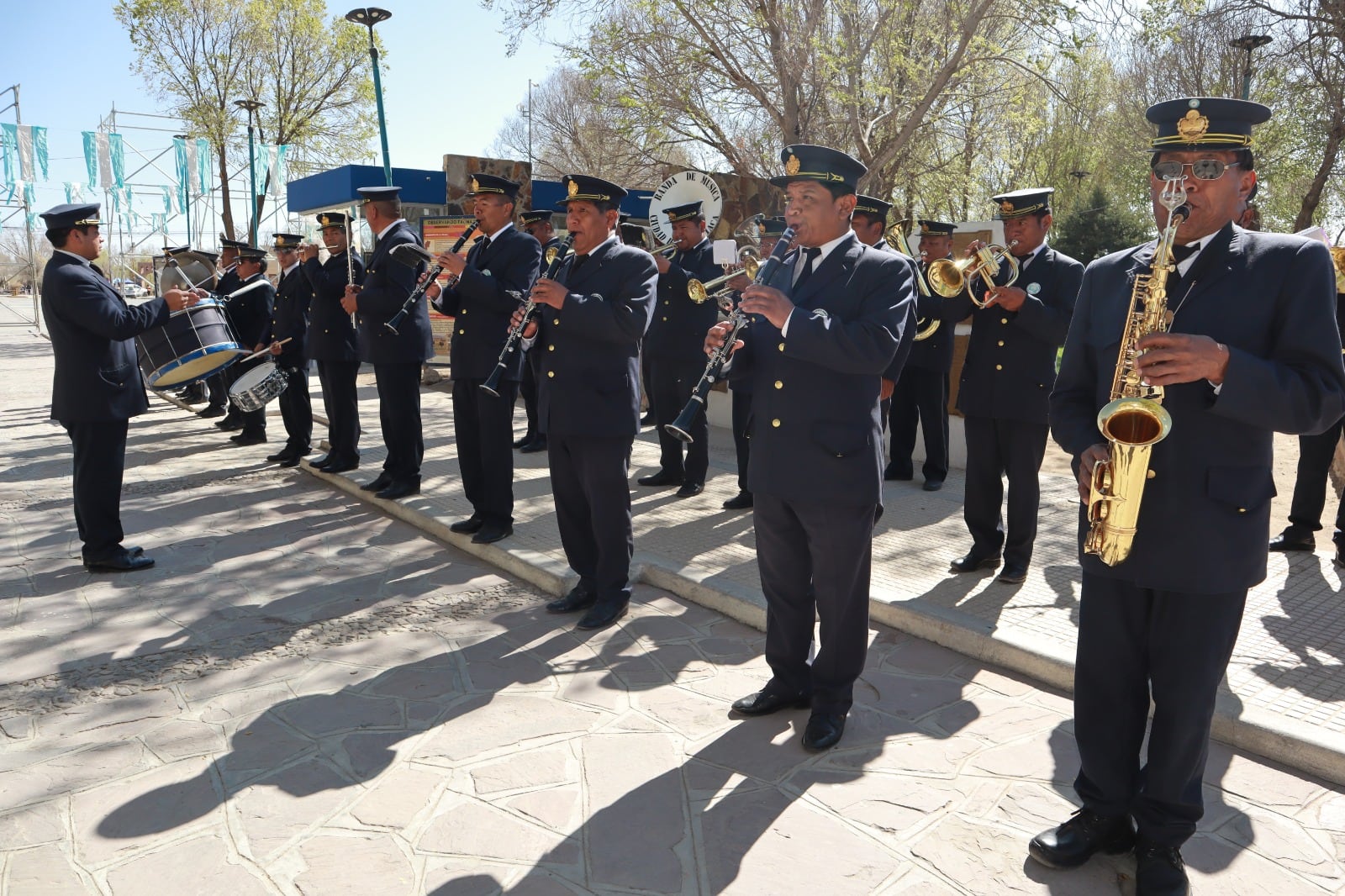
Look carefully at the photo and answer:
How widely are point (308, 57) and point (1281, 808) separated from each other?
3304 centimetres

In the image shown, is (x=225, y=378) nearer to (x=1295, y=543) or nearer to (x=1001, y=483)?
(x=1001, y=483)

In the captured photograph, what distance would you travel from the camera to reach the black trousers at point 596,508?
5.26 meters

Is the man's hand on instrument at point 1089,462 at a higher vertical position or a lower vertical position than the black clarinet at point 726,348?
lower

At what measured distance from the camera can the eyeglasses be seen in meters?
2.74

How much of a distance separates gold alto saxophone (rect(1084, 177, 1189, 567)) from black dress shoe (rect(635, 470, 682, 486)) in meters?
5.72

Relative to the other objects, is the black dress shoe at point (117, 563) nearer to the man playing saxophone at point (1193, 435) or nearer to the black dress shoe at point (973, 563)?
the black dress shoe at point (973, 563)

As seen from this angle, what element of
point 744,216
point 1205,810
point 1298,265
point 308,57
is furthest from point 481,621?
point 308,57

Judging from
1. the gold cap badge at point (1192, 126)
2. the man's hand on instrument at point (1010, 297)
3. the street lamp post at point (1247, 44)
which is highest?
the street lamp post at point (1247, 44)

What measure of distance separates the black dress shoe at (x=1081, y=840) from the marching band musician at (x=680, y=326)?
5.28 meters

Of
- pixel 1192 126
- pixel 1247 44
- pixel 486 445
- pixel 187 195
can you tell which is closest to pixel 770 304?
pixel 1192 126

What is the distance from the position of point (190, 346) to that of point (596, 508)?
5.38 metres

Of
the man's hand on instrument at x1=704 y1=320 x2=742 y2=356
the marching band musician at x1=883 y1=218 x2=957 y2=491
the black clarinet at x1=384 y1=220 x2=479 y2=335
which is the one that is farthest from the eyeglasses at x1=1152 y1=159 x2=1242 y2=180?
the marching band musician at x1=883 y1=218 x2=957 y2=491

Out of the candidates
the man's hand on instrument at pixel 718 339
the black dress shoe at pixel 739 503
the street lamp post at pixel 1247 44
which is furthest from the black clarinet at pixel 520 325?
the street lamp post at pixel 1247 44

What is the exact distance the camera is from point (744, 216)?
14.9 m
